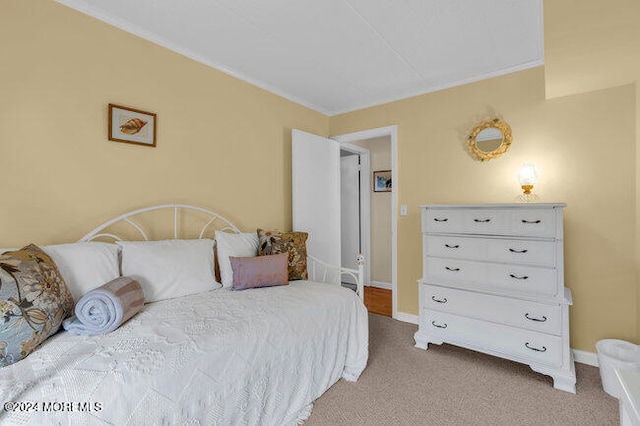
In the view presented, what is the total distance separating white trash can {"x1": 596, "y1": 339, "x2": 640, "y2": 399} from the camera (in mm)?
1872

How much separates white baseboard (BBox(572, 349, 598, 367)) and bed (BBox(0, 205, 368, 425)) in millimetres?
1720

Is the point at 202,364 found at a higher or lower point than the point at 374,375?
higher

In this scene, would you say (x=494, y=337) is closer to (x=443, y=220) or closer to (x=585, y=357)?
(x=585, y=357)

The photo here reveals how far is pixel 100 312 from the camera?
1354 millimetres

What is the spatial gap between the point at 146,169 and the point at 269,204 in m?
1.19

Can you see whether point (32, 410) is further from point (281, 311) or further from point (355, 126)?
point (355, 126)

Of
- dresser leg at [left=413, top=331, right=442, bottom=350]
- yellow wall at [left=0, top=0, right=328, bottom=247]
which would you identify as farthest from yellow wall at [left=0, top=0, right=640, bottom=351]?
dresser leg at [left=413, top=331, right=442, bottom=350]

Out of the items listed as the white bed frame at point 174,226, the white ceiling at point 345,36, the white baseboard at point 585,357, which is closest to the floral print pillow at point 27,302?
the white bed frame at point 174,226

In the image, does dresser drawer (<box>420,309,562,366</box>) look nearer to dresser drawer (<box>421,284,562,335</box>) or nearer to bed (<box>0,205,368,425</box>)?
dresser drawer (<box>421,284,562,335</box>)

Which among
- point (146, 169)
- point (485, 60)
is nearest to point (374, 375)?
point (146, 169)

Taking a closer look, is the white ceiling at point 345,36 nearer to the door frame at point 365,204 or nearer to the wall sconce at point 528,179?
Result: the wall sconce at point 528,179

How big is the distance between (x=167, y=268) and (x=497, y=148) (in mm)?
2807

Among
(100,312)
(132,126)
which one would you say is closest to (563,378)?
(100,312)

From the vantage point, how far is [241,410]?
4.55 ft
